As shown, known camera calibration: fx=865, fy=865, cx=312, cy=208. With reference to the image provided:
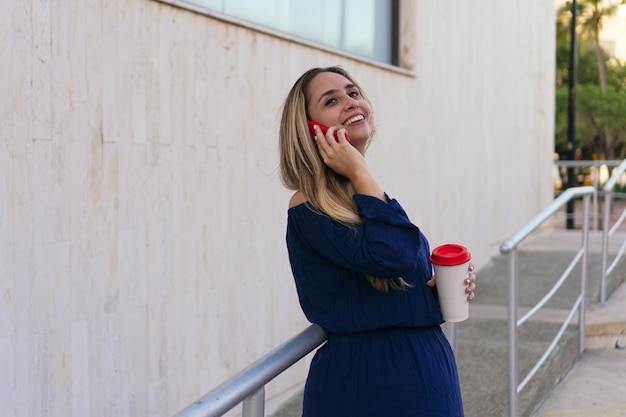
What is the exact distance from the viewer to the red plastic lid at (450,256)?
2146 mm

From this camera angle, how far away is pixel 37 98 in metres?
3.34

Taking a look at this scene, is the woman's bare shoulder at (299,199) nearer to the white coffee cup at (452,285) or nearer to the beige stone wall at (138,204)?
the white coffee cup at (452,285)

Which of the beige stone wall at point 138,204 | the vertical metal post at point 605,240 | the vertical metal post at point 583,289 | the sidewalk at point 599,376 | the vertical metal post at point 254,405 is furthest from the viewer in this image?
the vertical metal post at point 605,240

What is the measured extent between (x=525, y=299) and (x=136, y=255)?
12.9 ft

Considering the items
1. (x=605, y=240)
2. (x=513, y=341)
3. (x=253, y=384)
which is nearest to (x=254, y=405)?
(x=253, y=384)

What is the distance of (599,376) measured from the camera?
16.4 ft

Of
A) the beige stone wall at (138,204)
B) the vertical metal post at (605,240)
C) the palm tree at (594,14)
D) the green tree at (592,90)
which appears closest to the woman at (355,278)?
the beige stone wall at (138,204)

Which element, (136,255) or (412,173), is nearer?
(136,255)

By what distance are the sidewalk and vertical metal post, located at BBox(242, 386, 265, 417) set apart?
2839mm

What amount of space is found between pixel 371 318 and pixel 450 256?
270 mm

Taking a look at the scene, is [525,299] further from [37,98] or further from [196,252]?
[37,98]

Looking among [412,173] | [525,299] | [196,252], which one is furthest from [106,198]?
[525,299]

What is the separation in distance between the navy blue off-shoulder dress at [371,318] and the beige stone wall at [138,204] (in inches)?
62.0

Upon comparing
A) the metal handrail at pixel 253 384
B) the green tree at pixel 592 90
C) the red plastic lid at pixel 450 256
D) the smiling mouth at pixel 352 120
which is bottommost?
the metal handrail at pixel 253 384
